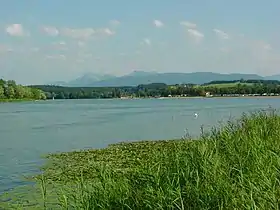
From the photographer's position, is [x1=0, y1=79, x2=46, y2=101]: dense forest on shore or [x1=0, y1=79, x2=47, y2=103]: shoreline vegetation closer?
[x1=0, y1=79, x2=46, y2=101]: dense forest on shore

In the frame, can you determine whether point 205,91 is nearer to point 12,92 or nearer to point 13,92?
point 13,92

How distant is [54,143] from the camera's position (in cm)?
2903

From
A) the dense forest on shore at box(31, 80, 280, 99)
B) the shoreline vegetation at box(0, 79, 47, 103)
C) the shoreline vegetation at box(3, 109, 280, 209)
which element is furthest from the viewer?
the dense forest on shore at box(31, 80, 280, 99)

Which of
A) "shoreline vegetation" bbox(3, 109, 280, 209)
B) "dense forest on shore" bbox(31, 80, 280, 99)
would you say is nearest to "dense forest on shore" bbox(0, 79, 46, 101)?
"dense forest on shore" bbox(31, 80, 280, 99)

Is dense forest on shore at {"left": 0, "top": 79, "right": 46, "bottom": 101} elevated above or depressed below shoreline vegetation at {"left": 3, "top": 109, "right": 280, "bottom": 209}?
below

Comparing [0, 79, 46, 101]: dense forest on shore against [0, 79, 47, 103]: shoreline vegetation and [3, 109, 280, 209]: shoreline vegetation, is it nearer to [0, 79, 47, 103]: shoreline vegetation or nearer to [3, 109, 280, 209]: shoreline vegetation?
[0, 79, 47, 103]: shoreline vegetation

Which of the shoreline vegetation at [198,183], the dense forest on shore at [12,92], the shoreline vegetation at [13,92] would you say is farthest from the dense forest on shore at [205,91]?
the shoreline vegetation at [198,183]

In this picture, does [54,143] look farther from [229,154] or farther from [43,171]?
[229,154]

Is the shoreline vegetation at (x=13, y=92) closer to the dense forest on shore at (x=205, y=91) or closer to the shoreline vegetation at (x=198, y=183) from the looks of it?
the dense forest on shore at (x=205, y=91)

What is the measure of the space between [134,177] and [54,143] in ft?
70.1

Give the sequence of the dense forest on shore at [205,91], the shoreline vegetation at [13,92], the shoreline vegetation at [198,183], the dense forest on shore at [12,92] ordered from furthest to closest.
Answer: the dense forest on shore at [205,91]
the shoreline vegetation at [13,92]
the dense forest on shore at [12,92]
the shoreline vegetation at [198,183]

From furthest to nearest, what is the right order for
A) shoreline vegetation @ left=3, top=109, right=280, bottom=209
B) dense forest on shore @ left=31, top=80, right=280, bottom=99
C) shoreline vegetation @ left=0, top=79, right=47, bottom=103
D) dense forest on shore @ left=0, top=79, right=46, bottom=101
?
dense forest on shore @ left=31, top=80, right=280, bottom=99 → shoreline vegetation @ left=0, top=79, right=47, bottom=103 → dense forest on shore @ left=0, top=79, right=46, bottom=101 → shoreline vegetation @ left=3, top=109, right=280, bottom=209

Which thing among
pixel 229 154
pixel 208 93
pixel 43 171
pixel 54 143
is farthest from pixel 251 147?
pixel 208 93

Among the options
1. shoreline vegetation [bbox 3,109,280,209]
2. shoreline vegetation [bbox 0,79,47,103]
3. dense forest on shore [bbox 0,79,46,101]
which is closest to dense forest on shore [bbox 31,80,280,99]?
shoreline vegetation [bbox 0,79,47,103]
